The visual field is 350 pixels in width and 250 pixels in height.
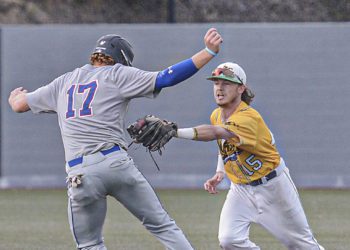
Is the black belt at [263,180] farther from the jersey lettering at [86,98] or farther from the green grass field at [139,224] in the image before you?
the green grass field at [139,224]

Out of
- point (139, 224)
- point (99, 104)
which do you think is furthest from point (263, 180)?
point (139, 224)

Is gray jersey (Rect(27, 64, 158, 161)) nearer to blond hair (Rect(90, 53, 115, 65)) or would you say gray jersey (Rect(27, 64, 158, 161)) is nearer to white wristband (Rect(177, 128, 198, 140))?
blond hair (Rect(90, 53, 115, 65))

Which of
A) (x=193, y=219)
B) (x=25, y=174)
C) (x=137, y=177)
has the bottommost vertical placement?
(x=25, y=174)

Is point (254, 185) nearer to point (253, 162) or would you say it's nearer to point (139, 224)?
point (253, 162)

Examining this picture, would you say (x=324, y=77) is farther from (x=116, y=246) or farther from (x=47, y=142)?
(x=116, y=246)

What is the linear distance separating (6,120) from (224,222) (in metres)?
10.3

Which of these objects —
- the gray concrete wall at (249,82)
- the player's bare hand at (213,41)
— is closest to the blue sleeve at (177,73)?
the player's bare hand at (213,41)

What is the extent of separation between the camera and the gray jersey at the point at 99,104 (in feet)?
22.7

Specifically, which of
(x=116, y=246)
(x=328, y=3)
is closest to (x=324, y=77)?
(x=328, y=3)

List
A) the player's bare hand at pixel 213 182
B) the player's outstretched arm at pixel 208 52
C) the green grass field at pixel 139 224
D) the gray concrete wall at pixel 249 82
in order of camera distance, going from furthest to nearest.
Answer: the gray concrete wall at pixel 249 82 < the green grass field at pixel 139 224 < the player's bare hand at pixel 213 182 < the player's outstretched arm at pixel 208 52

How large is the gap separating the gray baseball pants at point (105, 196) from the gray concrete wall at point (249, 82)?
9.97m

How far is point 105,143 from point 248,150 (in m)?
1.25

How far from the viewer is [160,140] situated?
680 cm

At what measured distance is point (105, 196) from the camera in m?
7.00
